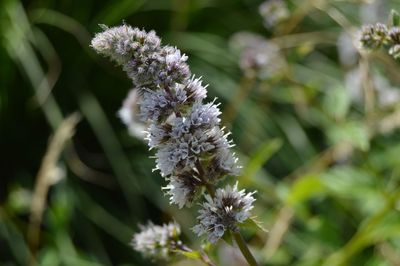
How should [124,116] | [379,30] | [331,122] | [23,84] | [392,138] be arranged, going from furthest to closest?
[23,84] < [392,138] < [331,122] < [124,116] < [379,30]

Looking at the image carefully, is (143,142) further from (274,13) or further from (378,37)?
(378,37)

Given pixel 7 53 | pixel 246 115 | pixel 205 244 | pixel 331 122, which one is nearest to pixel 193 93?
pixel 205 244

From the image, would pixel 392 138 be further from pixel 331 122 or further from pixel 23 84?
pixel 23 84

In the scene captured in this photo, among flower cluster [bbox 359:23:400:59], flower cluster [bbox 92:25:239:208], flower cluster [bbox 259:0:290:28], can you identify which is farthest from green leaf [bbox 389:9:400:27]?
flower cluster [bbox 259:0:290:28]

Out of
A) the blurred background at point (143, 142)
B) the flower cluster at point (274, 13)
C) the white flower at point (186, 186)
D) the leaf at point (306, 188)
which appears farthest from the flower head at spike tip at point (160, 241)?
the flower cluster at point (274, 13)

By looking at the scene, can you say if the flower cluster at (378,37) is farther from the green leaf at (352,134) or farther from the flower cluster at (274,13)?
the flower cluster at (274,13)

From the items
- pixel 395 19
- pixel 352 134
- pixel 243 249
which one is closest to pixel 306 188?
pixel 352 134
